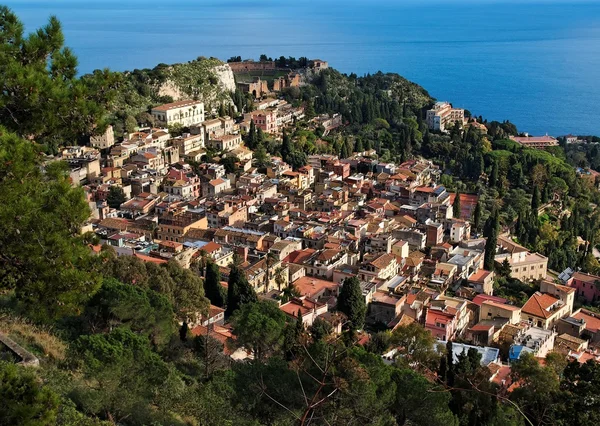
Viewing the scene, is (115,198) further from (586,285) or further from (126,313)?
(586,285)

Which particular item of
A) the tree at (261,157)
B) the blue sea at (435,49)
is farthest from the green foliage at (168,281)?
the blue sea at (435,49)

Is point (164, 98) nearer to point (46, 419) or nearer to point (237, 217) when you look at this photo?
point (237, 217)

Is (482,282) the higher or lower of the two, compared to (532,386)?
lower

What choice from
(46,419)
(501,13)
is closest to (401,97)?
(46,419)

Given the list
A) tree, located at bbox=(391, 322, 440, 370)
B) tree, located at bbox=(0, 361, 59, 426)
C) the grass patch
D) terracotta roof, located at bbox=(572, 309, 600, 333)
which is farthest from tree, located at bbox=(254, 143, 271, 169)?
tree, located at bbox=(0, 361, 59, 426)

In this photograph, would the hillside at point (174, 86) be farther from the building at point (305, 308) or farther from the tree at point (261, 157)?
the building at point (305, 308)

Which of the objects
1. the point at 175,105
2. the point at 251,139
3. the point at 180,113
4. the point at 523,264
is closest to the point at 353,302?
the point at 523,264
